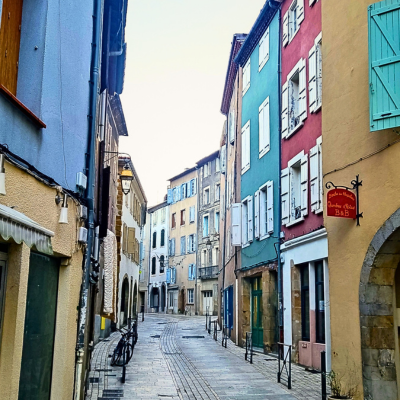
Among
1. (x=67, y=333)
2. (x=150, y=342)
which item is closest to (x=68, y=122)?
(x=67, y=333)

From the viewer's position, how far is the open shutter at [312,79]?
1348 cm

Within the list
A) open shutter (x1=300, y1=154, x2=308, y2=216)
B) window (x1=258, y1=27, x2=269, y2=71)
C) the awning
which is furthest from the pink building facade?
the awning

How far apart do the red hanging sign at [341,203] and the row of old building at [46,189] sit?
138 inches

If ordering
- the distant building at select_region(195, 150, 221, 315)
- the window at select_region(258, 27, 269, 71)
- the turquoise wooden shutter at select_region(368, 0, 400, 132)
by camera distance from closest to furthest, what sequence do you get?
the turquoise wooden shutter at select_region(368, 0, 400, 132)
the window at select_region(258, 27, 269, 71)
the distant building at select_region(195, 150, 221, 315)

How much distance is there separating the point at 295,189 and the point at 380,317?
7.14 metres

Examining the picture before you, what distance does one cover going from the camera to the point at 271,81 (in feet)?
57.3

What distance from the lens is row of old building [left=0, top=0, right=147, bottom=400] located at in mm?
5574

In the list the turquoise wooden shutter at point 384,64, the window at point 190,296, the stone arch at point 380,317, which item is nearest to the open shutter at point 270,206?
the stone arch at point 380,317

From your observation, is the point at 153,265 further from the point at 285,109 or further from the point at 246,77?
the point at 285,109

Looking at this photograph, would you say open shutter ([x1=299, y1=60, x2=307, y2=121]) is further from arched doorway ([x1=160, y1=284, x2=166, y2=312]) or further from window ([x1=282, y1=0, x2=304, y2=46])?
arched doorway ([x1=160, y1=284, x2=166, y2=312])

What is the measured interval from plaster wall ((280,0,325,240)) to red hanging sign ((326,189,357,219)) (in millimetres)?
4143

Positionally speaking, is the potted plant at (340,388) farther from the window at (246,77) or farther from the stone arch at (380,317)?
the window at (246,77)

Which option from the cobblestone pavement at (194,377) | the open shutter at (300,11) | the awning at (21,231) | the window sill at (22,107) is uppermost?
the open shutter at (300,11)

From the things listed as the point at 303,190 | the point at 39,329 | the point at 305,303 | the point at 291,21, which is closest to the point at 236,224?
the point at 305,303
